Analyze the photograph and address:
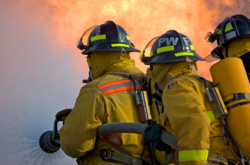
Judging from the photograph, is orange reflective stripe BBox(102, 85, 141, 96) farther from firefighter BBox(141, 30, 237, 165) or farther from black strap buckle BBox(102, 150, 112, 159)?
black strap buckle BBox(102, 150, 112, 159)

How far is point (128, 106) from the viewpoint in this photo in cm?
369

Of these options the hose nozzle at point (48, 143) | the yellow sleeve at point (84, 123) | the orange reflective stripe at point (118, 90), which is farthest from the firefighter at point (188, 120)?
the hose nozzle at point (48, 143)

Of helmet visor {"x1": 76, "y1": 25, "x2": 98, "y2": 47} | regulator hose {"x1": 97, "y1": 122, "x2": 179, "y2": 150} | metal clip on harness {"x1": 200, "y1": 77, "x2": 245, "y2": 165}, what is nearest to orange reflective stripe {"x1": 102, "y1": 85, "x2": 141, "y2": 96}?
regulator hose {"x1": 97, "y1": 122, "x2": 179, "y2": 150}

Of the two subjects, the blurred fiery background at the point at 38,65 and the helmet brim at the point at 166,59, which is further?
the blurred fiery background at the point at 38,65

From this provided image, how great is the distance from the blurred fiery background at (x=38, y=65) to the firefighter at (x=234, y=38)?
12.4ft

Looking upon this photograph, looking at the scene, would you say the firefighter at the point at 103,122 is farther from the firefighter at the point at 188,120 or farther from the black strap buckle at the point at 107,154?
the firefighter at the point at 188,120

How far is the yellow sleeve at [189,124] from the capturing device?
7.24ft

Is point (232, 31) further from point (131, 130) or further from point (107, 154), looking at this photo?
point (107, 154)

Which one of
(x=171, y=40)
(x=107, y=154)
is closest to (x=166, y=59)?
(x=171, y=40)

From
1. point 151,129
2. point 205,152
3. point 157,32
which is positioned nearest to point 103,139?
point 151,129

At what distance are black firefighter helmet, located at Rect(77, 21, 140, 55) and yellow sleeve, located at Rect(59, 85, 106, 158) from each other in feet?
3.88

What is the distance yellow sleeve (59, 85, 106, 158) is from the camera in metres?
3.41

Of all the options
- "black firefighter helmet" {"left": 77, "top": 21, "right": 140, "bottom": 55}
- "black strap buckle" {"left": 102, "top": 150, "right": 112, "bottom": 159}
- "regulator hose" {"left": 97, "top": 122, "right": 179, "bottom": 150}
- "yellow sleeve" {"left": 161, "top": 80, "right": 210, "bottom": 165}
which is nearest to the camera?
"yellow sleeve" {"left": 161, "top": 80, "right": 210, "bottom": 165}

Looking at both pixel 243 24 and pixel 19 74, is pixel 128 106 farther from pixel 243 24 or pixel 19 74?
pixel 19 74
